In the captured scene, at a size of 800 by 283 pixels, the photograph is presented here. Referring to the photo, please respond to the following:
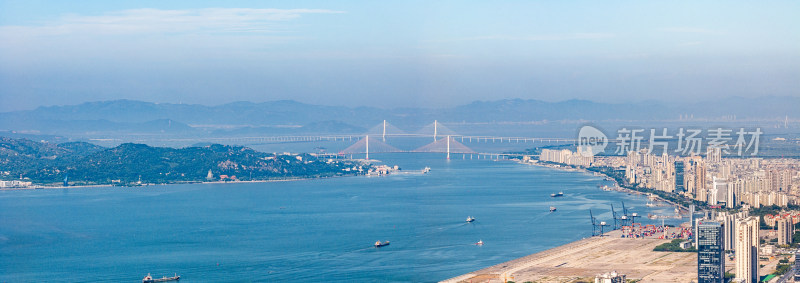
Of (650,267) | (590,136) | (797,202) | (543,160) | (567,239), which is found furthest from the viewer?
(590,136)

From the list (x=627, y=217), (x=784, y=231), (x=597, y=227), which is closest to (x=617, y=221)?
(x=627, y=217)

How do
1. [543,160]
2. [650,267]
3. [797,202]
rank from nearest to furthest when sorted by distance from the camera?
[650,267]
[797,202]
[543,160]

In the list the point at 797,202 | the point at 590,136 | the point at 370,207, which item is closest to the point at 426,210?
the point at 370,207

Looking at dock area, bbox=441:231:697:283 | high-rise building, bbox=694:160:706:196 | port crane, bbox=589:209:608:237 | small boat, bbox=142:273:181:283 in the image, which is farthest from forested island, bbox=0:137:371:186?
dock area, bbox=441:231:697:283

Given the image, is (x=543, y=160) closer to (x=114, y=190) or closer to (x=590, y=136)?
(x=590, y=136)

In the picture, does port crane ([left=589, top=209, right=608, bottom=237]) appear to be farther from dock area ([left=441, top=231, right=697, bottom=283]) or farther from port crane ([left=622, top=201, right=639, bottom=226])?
dock area ([left=441, top=231, right=697, bottom=283])

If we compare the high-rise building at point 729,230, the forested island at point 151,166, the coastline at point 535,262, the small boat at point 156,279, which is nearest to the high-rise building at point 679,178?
the coastline at point 535,262

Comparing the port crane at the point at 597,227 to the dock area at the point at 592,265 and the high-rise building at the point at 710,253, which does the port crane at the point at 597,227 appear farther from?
the high-rise building at the point at 710,253

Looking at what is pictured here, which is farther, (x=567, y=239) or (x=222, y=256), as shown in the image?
(x=567, y=239)

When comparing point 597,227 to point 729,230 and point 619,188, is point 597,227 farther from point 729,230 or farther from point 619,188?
point 619,188
